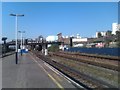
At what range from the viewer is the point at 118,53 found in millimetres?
55562

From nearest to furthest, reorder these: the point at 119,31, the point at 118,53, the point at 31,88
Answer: the point at 31,88 → the point at 118,53 → the point at 119,31

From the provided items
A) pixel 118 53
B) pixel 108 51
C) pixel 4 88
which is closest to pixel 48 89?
Result: pixel 4 88

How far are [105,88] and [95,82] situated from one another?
7.23 ft

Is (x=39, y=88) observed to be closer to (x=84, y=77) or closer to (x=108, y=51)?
(x=84, y=77)

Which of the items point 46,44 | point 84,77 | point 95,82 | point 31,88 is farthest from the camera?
point 46,44

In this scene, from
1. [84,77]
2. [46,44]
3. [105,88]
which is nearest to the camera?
[105,88]

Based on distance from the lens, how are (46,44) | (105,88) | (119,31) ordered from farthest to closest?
(46,44) → (119,31) → (105,88)

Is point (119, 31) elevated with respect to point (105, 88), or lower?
elevated

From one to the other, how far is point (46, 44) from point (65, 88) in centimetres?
17174

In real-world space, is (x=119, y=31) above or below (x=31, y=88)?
above

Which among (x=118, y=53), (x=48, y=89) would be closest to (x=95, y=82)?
(x=48, y=89)

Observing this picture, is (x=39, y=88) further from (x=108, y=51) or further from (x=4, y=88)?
(x=108, y=51)

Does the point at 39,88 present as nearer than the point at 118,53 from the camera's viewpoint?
Yes

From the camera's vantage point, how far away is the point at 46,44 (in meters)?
188
